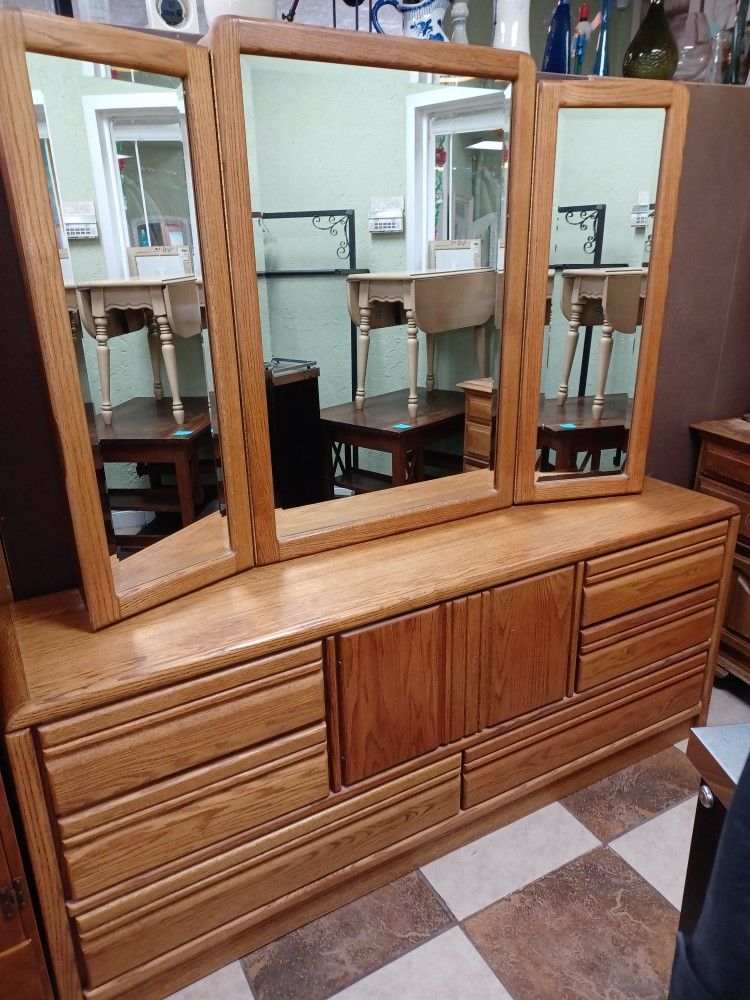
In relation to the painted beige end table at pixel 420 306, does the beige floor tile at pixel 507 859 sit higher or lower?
lower

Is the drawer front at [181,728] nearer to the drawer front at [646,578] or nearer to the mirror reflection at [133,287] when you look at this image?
the mirror reflection at [133,287]

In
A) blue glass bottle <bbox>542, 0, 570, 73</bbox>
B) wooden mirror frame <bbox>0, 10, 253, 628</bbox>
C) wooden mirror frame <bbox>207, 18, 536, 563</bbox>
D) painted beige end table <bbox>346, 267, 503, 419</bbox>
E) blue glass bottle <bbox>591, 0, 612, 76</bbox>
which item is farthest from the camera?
blue glass bottle <bbox>591, 0, 612, 76</bbox>

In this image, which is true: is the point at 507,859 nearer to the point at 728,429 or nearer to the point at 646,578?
the point at 646,578

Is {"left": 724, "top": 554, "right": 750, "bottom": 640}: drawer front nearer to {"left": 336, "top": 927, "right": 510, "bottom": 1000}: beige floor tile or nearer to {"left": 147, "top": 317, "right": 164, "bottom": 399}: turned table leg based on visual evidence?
{"left": 336, "top": 927, "right": 510, "bottom": 1000}: beige floor tile

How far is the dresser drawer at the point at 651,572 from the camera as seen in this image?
1653mm

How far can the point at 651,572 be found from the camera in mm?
1731

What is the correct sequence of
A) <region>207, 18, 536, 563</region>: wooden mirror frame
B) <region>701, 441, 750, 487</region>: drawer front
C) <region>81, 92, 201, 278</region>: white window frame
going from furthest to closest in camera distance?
<region>701, 441, 750, 487</region>: drawer front → <region>207, 18, 536, 563</region>: wooden mirror frame → <region>81, 92, 201, 278</region>: white window frame

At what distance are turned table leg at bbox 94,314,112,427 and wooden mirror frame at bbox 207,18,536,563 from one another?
0.25 metres

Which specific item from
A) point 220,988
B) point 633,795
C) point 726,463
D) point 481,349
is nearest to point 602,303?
point 481,349

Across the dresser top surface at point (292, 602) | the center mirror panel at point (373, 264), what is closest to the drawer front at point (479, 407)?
the center mirror panel at point (373, 264)

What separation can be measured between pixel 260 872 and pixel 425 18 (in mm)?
1852

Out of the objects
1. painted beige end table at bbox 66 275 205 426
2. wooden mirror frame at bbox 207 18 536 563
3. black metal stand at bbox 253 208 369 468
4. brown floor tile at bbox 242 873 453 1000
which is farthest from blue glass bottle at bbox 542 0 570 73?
brown floor tile at bbox 242 873 453 1000

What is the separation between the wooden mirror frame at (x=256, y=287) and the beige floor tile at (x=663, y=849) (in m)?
0.90

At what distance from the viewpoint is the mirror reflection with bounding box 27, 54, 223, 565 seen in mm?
1094
